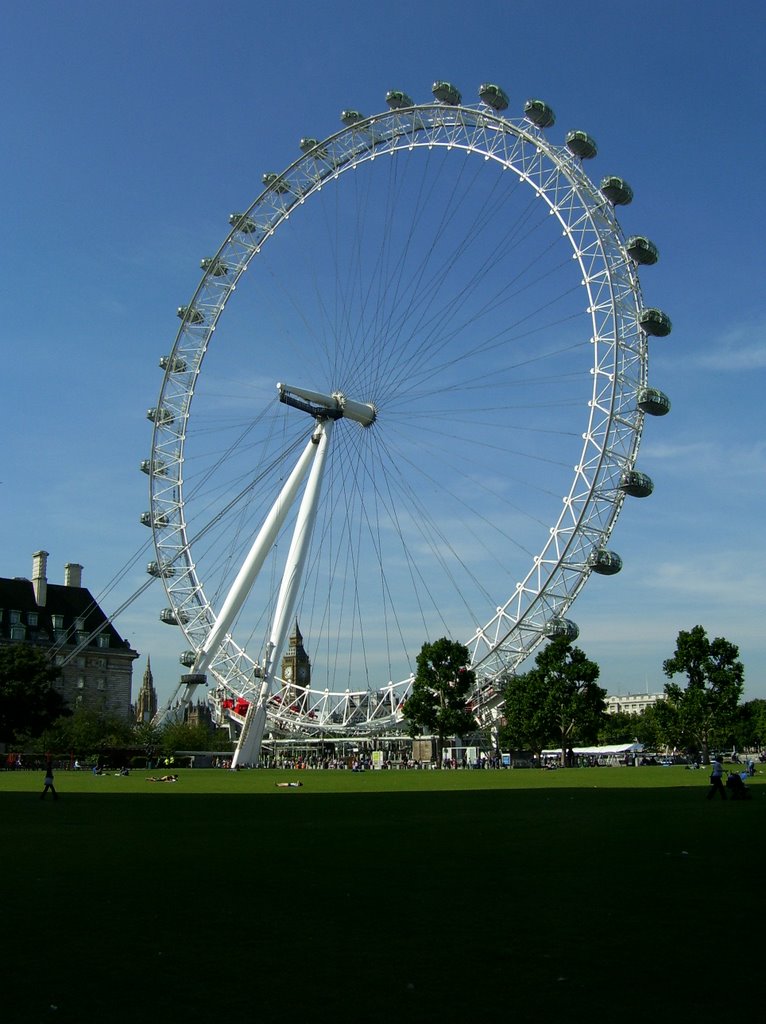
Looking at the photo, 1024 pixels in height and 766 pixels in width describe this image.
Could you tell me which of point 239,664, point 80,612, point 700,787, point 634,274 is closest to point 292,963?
point 700,787

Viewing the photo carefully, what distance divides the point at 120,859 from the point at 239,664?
81147mm

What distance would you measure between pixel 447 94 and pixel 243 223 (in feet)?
67.8

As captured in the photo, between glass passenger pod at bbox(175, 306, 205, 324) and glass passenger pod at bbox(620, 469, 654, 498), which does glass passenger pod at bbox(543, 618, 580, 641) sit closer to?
glass passenger pod at bbox(620, 469, 654, 498)

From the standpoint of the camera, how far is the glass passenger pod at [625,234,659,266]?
6425 cm

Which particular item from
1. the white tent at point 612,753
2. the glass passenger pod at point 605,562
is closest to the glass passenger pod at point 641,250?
the glass passenger pod at point 605,562

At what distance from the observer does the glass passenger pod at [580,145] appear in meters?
63.3

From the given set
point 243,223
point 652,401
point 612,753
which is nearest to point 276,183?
point 243,223

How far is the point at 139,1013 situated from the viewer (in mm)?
8086

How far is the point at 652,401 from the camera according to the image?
6425 cm

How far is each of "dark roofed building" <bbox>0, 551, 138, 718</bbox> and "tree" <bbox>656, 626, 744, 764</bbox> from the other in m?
75.4

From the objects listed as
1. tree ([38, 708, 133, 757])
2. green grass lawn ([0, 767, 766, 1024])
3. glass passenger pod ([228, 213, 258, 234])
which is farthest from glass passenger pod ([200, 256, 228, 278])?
green grass lawn ([0, 767, 766, 1024])

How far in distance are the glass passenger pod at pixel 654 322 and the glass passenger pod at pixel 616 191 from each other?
707cm

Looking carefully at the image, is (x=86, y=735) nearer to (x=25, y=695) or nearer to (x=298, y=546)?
(x=25, y=695)

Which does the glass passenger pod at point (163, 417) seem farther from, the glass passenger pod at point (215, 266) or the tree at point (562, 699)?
the tree at point (562, 699)
